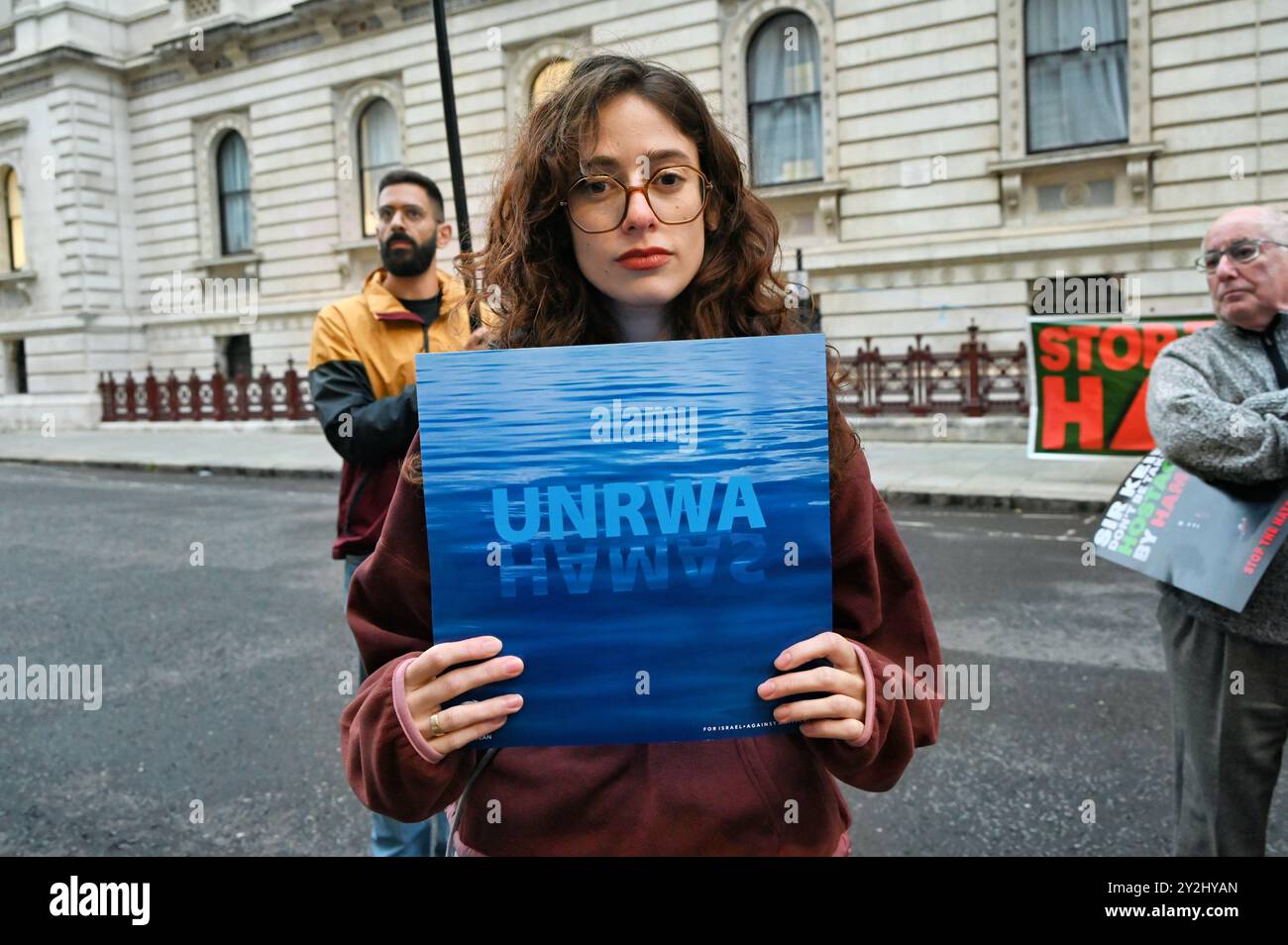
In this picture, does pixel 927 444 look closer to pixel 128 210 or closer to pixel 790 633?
pixel 790 633

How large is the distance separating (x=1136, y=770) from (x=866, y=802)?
112 centimetres

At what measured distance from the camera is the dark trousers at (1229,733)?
8.53 feet

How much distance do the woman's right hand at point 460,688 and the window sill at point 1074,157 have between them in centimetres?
1771

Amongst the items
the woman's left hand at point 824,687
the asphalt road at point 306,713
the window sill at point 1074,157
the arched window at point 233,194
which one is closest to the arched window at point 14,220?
the arched window at point 233,194

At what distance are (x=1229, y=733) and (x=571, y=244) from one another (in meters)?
2.26

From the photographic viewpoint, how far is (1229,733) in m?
2.64

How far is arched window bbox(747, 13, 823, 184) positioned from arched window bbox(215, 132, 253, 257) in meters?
14.7

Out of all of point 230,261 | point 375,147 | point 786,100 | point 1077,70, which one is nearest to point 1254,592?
point 1077,70

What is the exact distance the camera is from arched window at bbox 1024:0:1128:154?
16703mm

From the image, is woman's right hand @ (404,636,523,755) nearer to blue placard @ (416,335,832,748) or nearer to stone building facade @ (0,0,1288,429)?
blue placard @ (416,335,832,748)

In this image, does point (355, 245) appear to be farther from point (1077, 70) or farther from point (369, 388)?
point (369, 388)

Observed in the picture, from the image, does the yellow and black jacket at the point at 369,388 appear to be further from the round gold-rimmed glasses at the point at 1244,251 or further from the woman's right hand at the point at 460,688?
the round gold-rimmed glasses at the point at 1244,251

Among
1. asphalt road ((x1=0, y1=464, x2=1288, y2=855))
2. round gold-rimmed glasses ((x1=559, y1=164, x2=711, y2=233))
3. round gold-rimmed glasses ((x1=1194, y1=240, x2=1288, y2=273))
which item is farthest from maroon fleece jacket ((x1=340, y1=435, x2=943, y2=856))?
asphalt road ((x1=0, y1=464, x2=1288, y2=855))
